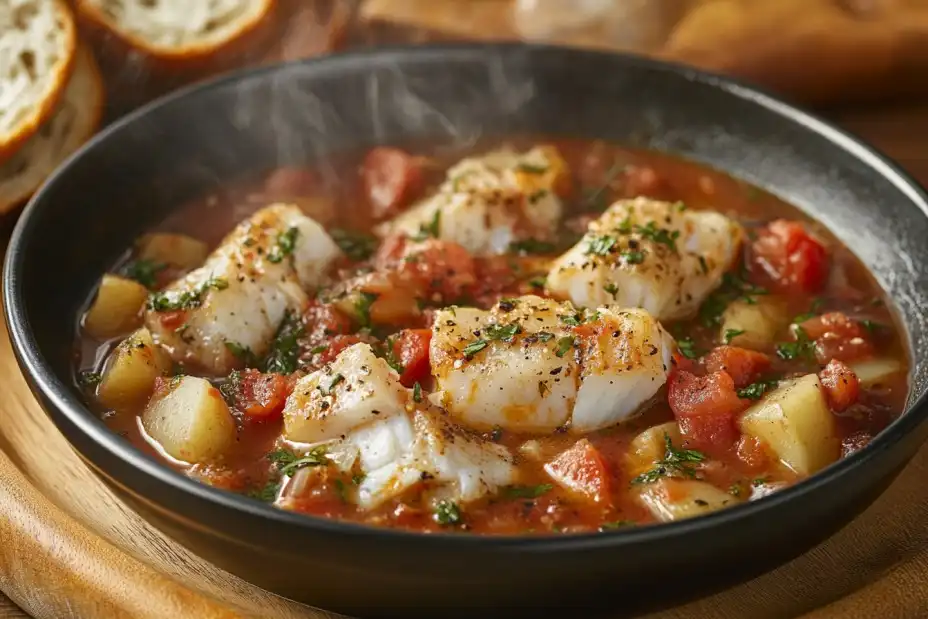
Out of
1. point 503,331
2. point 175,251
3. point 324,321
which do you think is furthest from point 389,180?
point 503,331

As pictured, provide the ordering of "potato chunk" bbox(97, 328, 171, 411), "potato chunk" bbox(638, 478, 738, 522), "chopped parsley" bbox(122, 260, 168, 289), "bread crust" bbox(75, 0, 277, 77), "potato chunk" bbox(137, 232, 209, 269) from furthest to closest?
1. "bread crust" bbox(75, 0, 277, 77)
2. "potato chunk" bbox(137, 232, 209, 269)
3. "chopped parsley" bbox(122, 260, 168, 289)
4. "potato chunk" bbox(97, 328, 171, 411)
5. "potato chunk" bbox(638, 478, 738, 522)

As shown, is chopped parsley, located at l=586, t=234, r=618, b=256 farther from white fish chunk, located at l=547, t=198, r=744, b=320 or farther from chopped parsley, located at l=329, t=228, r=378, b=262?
chopped parsley, located at l=329, t=228, r=378, b=262

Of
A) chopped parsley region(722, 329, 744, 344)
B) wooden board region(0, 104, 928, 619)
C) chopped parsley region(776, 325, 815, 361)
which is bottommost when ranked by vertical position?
wooden board region(0, 104, 928, 619)

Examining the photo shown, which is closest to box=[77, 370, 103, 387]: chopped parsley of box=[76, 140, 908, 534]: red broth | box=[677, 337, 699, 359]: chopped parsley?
box=[76, 140, 908, 534]: red broth

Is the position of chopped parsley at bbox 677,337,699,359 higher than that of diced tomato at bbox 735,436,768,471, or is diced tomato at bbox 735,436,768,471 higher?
chopped parsley at bbox 677,337,699,359

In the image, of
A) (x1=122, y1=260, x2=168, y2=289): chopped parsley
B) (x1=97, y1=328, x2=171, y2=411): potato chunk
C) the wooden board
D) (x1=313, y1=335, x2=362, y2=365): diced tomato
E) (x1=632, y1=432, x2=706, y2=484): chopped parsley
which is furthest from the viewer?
(x1=122, y1=260, x2=168, y2=289): chopped parsley

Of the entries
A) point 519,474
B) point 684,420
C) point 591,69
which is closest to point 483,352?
point 519,474

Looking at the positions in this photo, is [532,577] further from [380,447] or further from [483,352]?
[483,352]
